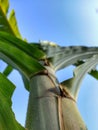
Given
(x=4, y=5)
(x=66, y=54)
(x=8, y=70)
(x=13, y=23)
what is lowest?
(x=8, y=70)

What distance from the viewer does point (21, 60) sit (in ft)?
4.67

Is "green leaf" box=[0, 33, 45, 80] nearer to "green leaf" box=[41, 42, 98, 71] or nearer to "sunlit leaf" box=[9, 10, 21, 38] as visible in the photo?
"green leaf" box=[41, 42, 98, 71]

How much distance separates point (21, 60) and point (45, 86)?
0.20 metres

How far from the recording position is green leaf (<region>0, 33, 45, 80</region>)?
1.41 meters

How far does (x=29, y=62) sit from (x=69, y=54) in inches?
18.2

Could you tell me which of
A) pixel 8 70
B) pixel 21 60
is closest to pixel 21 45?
pixel 21 60

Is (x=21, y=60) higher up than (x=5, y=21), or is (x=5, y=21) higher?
(x=5, y=21)

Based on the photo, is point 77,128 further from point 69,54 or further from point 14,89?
point 69,54

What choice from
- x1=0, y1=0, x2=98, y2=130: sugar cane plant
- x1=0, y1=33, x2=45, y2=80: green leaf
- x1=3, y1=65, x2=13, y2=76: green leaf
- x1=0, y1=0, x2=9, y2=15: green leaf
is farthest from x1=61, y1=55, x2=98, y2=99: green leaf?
x1=0, y1=0, x2=9, y2=15: green leaf

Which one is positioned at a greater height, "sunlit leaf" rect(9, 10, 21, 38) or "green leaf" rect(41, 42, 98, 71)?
"sunlit leaf" rect(9, 10, 21, 38)

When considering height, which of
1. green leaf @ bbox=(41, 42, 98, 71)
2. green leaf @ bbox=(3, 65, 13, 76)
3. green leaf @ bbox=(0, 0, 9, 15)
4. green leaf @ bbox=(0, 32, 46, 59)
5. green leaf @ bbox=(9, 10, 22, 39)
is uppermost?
green leaf @ bbox=(0, 0, 9, 15)

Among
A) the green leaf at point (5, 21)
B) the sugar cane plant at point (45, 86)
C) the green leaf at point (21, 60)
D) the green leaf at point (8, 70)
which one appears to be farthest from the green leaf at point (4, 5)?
the green leaf at point (21, 60)

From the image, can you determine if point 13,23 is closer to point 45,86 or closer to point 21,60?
point 21,60

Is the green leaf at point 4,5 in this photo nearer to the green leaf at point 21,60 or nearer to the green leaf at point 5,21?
the green leaf at point 5,21
